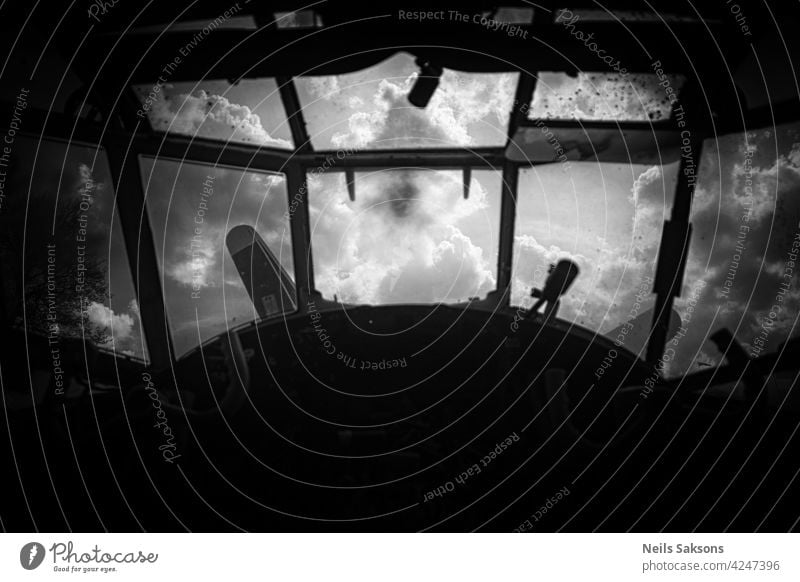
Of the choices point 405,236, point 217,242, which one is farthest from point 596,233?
point 217,242

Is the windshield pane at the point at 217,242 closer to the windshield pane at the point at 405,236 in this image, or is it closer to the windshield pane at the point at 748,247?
the windshield pane at the point at 405,236

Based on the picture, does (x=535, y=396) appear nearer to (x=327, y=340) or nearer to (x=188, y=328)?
(x=327, y=340)

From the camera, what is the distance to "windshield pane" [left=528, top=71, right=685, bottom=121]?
71 centimetres

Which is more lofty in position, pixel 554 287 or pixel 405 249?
pixel 405 249

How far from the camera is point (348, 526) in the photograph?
2.07ft

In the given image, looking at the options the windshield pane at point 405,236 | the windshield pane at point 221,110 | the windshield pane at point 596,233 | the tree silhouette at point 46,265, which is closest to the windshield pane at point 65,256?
the tree silhouette at point 46,265

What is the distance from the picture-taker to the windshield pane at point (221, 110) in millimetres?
690

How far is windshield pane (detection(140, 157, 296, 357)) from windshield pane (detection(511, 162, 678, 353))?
48 centimetres

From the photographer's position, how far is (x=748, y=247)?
2.28 ft

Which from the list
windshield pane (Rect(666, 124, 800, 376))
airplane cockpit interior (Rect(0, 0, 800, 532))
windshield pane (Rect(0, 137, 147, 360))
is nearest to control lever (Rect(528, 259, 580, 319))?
airplane cockpit interior (Rect(0, 0, 800, 532))

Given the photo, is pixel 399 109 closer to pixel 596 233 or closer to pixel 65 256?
pixel 596 233

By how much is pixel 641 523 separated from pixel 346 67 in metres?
1.01

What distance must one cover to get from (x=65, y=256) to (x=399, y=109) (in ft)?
2.30

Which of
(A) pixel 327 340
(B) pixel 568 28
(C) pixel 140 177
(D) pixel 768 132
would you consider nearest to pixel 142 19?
(C) pixel 140 177
